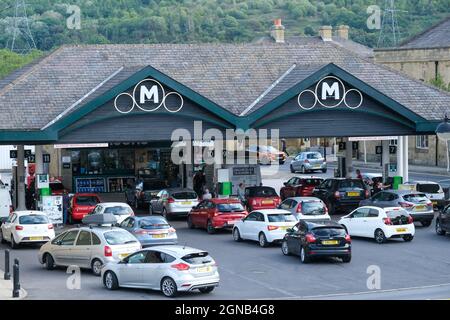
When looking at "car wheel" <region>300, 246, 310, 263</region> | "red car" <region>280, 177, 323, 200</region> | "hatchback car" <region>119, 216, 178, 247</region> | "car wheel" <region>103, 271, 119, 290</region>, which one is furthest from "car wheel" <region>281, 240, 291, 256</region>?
"red car" <region>280, 177, 323, 200</region>

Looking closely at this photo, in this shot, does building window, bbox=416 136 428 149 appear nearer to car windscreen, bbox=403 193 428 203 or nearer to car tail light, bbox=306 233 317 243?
car windscreen, bbox=403 193 428 203

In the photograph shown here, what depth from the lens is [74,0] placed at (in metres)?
155

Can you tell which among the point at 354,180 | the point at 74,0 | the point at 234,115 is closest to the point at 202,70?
the point at 234,115

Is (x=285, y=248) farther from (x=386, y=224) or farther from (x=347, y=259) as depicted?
(x=386, y=224)

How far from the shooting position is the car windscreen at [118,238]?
96.6ft

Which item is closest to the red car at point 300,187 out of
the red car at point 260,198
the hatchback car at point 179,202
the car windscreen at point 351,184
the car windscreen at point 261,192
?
the car windscreen at point 351,184

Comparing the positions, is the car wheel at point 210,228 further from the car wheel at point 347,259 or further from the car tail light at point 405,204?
the car wheel at point 347,259

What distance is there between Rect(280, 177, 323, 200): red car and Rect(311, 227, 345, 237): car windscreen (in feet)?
59.7

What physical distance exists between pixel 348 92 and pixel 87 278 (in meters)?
19.0

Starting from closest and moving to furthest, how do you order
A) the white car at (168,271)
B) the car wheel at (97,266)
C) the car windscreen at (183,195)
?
the white car at (168,271), the car wheel at (97,266), the car windscreen at (183,195)

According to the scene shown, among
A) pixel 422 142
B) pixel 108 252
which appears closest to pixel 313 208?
pixel 108 252

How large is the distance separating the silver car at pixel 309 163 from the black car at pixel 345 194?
25963 millimetres

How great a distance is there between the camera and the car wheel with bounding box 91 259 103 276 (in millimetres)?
29406

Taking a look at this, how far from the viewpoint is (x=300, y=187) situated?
167 feet
